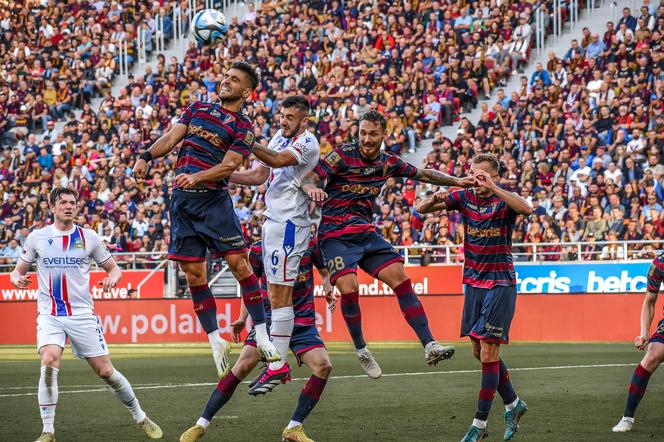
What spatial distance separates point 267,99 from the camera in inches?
1318

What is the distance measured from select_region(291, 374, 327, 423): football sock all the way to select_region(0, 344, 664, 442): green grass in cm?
49

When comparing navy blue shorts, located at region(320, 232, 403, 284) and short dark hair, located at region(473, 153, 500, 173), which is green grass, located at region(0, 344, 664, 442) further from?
short dark hair, located at region(473, 153, 500, 173)

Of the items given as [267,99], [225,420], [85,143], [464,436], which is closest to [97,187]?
[85,143]

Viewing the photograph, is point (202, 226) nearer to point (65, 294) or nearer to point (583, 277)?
point (65, 294)

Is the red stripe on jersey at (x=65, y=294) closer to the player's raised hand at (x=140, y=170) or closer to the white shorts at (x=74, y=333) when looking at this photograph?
the white shorts at (x=74, y=333)

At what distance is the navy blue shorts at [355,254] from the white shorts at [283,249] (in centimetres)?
30

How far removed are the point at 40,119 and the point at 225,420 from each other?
93.9 feet

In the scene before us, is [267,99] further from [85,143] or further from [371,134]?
[371,134]

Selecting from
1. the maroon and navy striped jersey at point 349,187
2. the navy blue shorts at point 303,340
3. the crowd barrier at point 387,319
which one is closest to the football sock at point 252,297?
the navy blue shorts at point 303,340

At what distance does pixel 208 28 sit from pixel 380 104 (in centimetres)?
1442

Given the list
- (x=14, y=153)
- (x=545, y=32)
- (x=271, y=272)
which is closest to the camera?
(x=271, y=272)

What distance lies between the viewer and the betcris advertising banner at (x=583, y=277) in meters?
24.1

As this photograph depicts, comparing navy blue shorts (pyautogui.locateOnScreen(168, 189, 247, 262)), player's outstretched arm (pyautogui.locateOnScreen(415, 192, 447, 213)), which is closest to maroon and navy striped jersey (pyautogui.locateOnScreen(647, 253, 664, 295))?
player's outstretched arm (pyautogui.locateOnScreen(415, 192, 447, 213))

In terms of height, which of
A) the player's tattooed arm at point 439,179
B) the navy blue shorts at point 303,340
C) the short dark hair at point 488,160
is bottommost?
the navy blue shorts at point 303,340
